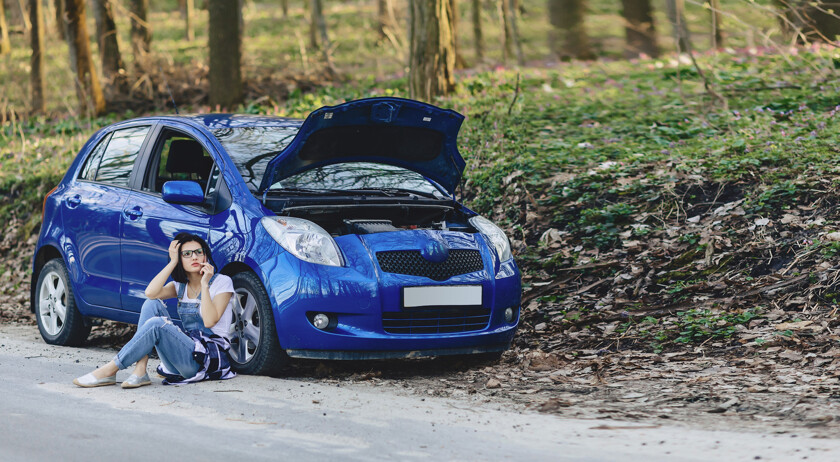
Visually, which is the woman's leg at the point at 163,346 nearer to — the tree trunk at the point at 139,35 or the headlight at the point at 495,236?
the headlight at the point at 495,236

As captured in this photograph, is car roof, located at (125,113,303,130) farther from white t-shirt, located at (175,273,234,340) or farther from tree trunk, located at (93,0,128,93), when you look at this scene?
tree trunk, located at (93,0,128,93)

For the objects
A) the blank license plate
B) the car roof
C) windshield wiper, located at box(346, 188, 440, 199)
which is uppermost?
the car roof

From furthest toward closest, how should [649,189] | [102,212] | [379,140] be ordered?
[649,189]
[102,212]
[379,140]

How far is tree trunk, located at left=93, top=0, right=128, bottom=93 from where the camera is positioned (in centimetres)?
1952

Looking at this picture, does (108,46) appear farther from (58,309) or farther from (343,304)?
(343,304)

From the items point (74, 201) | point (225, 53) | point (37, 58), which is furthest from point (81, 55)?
point (74, 201)

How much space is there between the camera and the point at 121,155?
7559 millimetres

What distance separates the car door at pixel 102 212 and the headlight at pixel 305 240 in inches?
71.9

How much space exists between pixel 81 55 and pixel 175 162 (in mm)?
12182

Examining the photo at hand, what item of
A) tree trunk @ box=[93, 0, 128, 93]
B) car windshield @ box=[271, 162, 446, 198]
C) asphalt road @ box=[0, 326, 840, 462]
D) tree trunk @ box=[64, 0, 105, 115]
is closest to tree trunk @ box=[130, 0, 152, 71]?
tree trunk @ box=[93, 0, 128, 93]

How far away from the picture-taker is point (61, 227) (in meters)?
7.79

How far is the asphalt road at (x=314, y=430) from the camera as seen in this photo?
4.22m

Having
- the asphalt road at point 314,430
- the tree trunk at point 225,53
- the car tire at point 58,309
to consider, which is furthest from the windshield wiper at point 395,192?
the tree trunk at point 225,53

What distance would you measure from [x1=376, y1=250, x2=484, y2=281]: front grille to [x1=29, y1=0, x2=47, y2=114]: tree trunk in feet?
57.0
